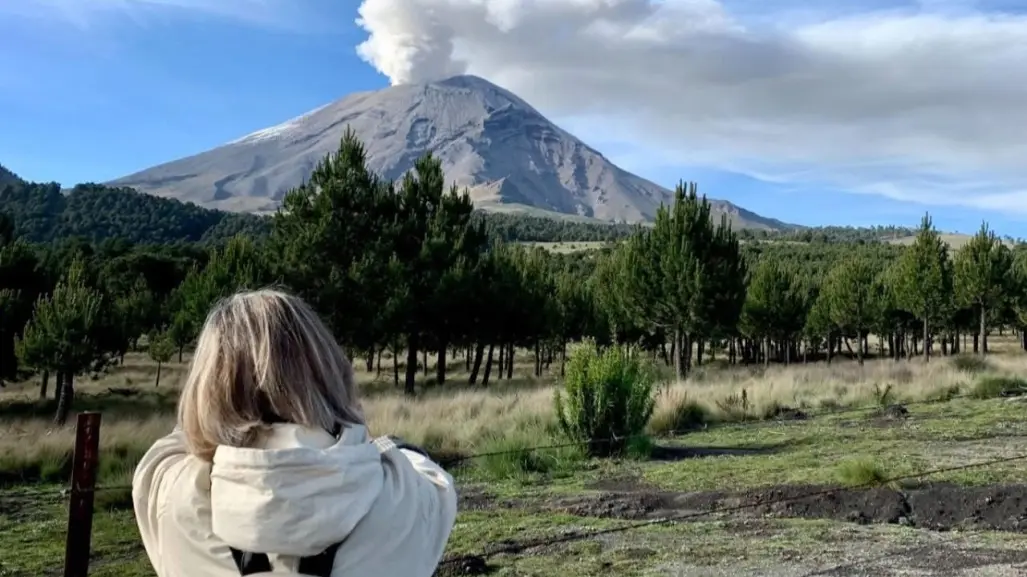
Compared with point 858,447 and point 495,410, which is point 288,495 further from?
point 495,410

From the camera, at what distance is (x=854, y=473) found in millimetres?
8734

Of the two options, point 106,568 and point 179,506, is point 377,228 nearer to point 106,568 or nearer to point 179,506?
point 106,568

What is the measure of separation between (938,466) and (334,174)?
18.8m

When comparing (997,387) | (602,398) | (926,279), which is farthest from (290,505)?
(926,279)

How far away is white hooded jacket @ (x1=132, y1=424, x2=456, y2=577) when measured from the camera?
5.29 feet

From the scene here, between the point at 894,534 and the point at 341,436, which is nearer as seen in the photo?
the point at 341,436

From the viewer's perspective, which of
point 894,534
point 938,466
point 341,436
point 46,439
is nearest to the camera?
point 341,436

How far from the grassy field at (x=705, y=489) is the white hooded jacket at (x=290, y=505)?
9.52 feet

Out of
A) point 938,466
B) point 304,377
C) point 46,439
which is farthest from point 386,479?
point 46,439

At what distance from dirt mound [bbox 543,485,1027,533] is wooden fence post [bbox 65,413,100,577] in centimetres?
500

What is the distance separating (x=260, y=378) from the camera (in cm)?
173

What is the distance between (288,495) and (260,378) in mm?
261

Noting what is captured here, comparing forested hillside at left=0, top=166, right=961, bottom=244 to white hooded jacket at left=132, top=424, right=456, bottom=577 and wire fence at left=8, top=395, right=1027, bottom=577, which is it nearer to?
wire fence at left=8, top=395, right=1027, bottom=577

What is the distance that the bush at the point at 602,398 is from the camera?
1267 cm
